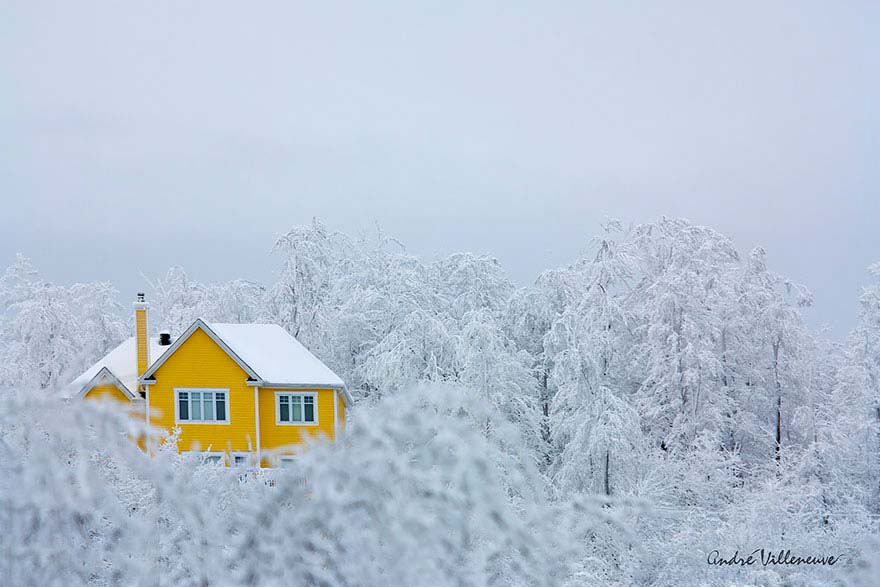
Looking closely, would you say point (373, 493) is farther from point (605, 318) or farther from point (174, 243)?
point (174, 243)

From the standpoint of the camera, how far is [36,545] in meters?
2.49

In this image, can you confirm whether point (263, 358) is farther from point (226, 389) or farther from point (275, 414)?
point (275, 414)

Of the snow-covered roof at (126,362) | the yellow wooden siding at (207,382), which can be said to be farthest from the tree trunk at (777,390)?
the snow-covered roof at (126,362)

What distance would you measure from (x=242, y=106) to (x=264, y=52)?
3137 millimetres

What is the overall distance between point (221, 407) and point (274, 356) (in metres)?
1.76

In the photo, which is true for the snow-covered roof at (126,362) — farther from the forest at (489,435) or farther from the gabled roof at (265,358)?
the forest at (489,435)

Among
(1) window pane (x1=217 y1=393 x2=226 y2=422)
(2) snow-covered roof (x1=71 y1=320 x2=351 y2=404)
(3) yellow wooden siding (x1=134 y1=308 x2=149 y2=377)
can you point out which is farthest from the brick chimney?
(1) window pane (x1=217 y1=393 x2=226 y2=422)

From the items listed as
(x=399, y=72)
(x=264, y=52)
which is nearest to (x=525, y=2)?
(x=399, y=72)

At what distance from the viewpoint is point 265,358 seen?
20.6 meters

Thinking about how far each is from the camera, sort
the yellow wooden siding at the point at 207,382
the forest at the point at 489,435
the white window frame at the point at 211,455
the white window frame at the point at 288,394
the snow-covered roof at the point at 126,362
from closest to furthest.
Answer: the forest at the point at 489,435 < the white window frame at the point at 211,455 < the yellow wooden siding at the point at 207,382 < the white window frame at the point at 288,394 < the snow-covered roof at the point at 126,362

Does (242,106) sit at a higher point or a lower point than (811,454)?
higher

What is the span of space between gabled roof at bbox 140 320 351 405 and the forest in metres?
1.64

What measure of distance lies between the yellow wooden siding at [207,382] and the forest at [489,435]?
9.63ft

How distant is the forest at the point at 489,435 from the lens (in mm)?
2396
